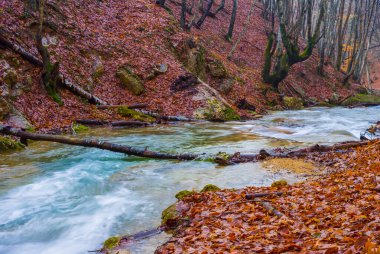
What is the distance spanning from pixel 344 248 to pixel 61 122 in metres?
12.3

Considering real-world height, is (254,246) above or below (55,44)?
below

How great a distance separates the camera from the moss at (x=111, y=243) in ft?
17.8

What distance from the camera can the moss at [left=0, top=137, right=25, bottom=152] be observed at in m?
11.1

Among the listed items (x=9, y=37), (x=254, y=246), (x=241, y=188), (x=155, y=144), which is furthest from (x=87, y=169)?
(x=9, y=37)

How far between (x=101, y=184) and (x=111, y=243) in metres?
3.41

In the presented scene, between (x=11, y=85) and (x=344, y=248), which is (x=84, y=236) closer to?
(x=344, y=248)

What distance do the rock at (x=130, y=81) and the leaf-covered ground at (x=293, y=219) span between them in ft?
40.6

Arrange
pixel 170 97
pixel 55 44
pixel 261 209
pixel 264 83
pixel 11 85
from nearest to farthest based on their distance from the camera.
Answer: pixel 261 209 → pixel 11 85 → pixel 55 44 → pixel 170 97 → pixel 264 83

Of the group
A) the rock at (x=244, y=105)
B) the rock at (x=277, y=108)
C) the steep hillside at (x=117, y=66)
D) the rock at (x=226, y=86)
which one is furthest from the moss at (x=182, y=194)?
the rock at (x=277, y=108)

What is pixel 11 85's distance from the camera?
13938mm

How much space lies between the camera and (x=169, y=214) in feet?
20.6

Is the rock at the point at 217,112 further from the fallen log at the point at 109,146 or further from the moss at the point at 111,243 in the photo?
the moss at the point at 111,243

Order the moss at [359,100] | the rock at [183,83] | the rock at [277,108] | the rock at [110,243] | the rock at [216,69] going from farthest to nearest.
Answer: the moss at [359,100], the rock at [277,108], the rock at [216,69], the rock at [183,83], the rock at [110,243]

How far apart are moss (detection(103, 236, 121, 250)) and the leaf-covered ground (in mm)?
789
